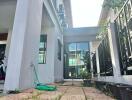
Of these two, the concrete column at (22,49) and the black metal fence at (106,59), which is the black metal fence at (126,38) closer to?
the black metal fence at (106,59)

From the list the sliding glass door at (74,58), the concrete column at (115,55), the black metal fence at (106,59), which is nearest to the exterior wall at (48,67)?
the black metal fence at (106,59)

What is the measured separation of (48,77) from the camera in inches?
228

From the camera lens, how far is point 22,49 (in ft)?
9.13

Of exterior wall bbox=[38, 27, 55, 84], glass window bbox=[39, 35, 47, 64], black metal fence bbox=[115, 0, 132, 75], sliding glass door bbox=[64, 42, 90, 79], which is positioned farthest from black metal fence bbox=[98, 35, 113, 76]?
sliding glass door bbox=[64, 42, 90, 79]

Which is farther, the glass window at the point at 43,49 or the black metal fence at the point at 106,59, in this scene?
the glass window at the point at 43,49

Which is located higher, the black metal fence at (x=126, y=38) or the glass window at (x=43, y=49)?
the glass window at (x=43, y=49)

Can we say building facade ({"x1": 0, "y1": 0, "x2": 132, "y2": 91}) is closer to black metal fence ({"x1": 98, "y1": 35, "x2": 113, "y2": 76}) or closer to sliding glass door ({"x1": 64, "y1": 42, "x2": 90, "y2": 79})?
black metal fence ({"x1": 98, "y1": 35, "x2": 113, "y2": 76})

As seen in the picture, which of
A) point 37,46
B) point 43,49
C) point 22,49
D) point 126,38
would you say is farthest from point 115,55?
point 43,49

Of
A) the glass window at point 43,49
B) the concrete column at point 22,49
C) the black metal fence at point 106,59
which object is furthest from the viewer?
the glass window at point 43,49

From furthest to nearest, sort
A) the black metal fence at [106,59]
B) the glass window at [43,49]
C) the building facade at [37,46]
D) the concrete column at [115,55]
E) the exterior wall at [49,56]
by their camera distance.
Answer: the glass window at [43,49] → the exterior wall at [49,56] → the black metal fence at [106,59] → the concrete column at [115,55] → the building facade at [37,46]

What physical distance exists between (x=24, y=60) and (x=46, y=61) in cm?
313

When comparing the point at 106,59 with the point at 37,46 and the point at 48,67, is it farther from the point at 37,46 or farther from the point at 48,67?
the point at 48,67

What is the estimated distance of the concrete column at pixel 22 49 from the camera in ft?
8.71

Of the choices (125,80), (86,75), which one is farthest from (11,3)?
(86,75)
